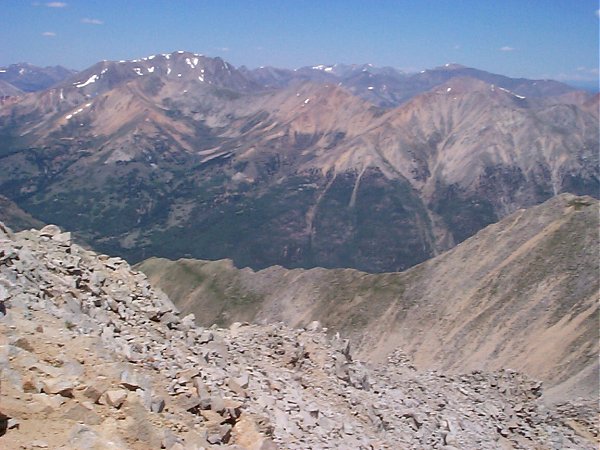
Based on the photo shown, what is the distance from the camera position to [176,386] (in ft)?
65.1

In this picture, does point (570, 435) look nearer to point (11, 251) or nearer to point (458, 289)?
point (11, 251)

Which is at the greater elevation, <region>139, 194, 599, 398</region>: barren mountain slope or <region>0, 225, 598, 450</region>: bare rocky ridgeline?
<region>0, 225, 598, 450</region>: bare rocky ridgeline

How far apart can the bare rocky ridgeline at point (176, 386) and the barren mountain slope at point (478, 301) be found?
89.4 ft

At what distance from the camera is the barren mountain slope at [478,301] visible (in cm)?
7456

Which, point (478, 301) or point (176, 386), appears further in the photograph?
point (478, 301)

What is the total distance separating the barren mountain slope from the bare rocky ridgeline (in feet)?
89.4

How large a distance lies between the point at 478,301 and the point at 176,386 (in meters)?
77.3

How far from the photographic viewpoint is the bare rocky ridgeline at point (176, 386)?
51.3 feet

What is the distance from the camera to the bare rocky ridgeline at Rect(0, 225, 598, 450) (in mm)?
15633

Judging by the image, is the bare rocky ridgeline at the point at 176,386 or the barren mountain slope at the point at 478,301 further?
the barren mountain slope at the point at 478,301

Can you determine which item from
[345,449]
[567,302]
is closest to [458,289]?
[567,302]

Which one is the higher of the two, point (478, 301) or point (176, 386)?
point (176, 386)

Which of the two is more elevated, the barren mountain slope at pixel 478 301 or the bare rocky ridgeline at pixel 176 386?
the bare rocky ridgeline at pixel 176 386

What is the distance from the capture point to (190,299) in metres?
123
